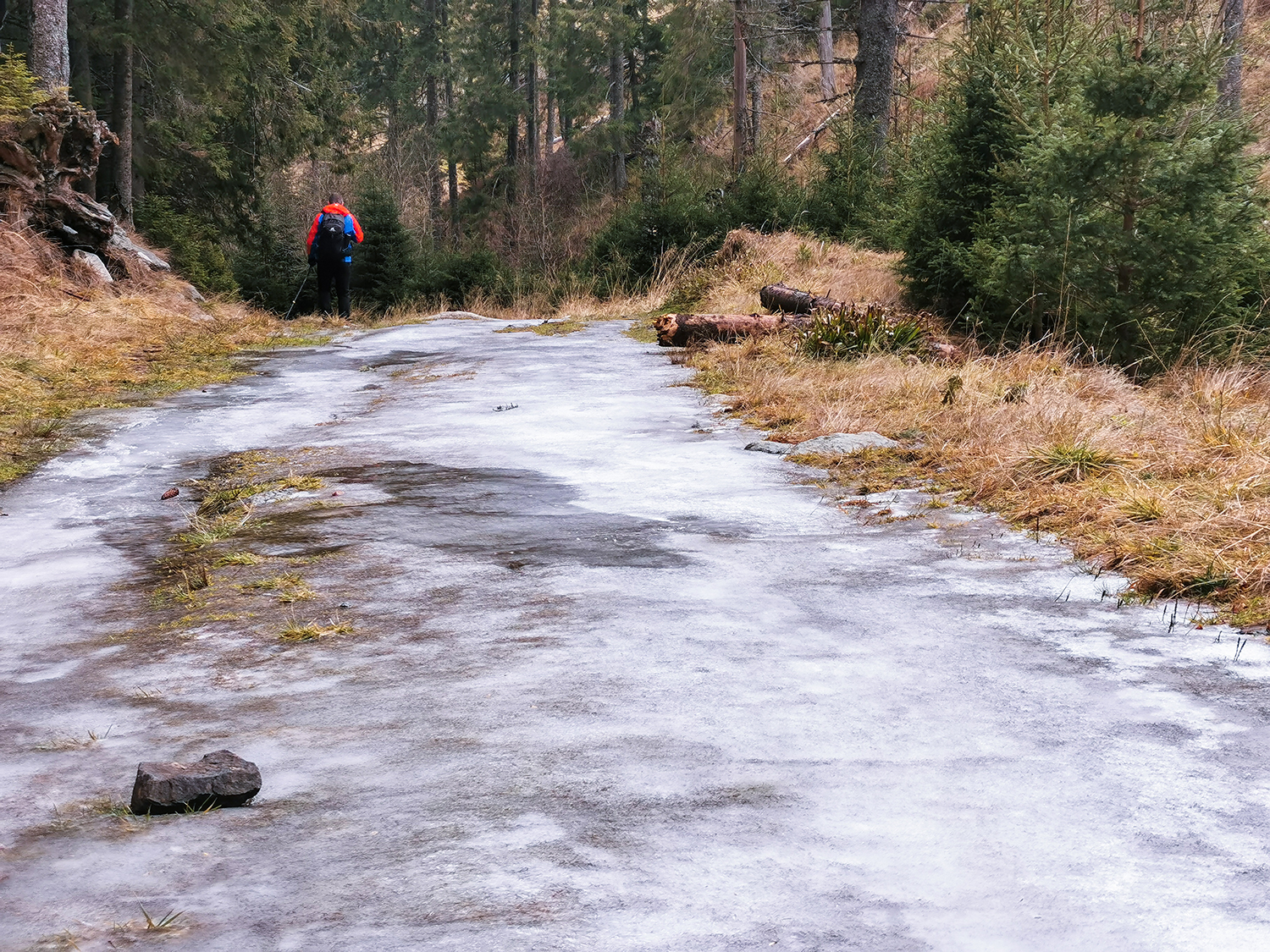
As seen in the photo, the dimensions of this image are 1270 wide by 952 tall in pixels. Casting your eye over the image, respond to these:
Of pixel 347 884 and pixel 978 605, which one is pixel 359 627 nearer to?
pixel 347 884

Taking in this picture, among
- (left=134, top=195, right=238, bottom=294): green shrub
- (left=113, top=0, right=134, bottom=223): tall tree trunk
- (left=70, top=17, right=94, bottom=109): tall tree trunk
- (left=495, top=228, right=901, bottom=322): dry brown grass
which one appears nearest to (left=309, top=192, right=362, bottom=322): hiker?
(left=495, top=228, right=901, bottom=322): dry brown grass

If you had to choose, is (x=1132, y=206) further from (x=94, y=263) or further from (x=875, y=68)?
(x=94, y=263)

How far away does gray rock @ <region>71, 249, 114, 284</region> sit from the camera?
14724mm

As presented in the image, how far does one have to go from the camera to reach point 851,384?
26.7 feet

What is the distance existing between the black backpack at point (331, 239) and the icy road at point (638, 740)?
12.2m

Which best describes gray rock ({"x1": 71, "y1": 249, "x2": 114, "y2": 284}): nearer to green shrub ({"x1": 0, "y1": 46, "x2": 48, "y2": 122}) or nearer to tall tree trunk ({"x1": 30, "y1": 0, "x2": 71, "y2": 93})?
green shrub ({"x1": 0, "y1": 46, "x2": 48, "y2": 122})

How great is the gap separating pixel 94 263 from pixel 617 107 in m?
27.1

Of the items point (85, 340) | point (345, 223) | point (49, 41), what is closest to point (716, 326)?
point (85, 340)

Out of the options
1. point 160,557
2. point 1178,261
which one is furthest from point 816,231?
point 160,557

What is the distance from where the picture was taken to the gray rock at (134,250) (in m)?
16.1

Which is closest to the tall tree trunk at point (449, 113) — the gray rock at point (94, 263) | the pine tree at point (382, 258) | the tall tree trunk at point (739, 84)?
the pine tree at point (382, 258)

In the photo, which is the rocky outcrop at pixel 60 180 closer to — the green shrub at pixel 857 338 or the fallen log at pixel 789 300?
the fallen log at pixel 789 300

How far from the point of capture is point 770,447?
264 inches

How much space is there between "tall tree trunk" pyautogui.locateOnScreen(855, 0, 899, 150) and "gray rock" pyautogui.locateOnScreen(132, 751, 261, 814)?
18.1 metres
